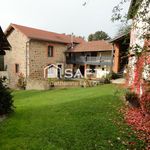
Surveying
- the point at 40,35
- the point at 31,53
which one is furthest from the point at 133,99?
the point at 40,35

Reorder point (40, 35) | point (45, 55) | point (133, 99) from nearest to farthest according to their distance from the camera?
point (133, 99) < point (45, 55) < point (40, 35)

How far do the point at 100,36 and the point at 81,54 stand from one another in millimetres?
29073

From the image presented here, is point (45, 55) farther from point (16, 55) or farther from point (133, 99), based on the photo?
point (133, 99)

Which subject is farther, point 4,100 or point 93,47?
point 93,47

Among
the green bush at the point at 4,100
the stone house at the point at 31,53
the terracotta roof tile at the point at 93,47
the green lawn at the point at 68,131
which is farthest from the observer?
the terracotta roof tile at the point at 93,47

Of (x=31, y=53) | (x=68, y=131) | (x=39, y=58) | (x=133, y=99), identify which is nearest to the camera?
(x=68, y=131)

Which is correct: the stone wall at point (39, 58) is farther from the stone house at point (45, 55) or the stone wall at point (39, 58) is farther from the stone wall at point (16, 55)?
the stone wall at point (16, 55)

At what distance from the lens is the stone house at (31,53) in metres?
30.0

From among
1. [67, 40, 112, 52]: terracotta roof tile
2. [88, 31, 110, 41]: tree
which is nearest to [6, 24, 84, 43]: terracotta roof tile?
[67, 40, 112, 52]: terracotta roof tile

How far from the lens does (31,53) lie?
30031 millimetres

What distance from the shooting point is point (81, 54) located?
116ft

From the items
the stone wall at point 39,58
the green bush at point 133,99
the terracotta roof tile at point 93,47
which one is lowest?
the green bush at point 133,99

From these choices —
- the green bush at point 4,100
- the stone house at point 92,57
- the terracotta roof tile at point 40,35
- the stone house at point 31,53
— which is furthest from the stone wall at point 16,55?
the green bush at point 4,100

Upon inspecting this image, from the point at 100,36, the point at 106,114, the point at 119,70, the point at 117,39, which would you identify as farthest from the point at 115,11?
the point at 100,36
